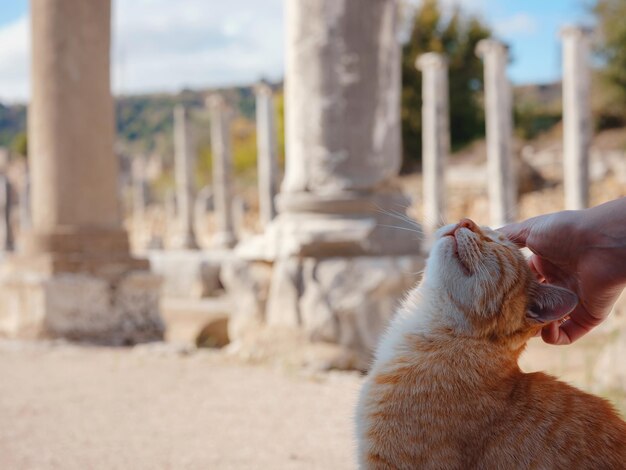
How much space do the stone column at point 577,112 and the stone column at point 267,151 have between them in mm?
8003

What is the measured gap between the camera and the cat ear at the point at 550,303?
6.71 feet

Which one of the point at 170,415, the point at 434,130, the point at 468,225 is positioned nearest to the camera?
the point at 468,225

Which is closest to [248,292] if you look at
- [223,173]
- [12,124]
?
[223,173]

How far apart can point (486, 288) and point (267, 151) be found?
708 inches

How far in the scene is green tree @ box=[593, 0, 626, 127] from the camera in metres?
26.6

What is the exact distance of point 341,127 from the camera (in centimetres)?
630

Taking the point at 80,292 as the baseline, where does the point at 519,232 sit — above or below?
above

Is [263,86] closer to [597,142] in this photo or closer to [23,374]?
[597,142]

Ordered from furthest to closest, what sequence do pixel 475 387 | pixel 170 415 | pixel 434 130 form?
pixel 434 130, pixel 170 415, pixel 475 387

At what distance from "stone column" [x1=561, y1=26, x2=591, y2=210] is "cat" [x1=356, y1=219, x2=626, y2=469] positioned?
12.5 metres

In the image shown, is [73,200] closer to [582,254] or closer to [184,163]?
[582,254]

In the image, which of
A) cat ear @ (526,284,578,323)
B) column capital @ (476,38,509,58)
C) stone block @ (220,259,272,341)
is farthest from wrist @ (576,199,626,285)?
column capital @ (476,38,509,58)

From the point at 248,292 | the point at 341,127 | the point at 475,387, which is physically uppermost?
the point at 341,127

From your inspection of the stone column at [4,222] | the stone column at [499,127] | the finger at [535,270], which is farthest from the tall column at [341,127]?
the stone column at [4,222]
